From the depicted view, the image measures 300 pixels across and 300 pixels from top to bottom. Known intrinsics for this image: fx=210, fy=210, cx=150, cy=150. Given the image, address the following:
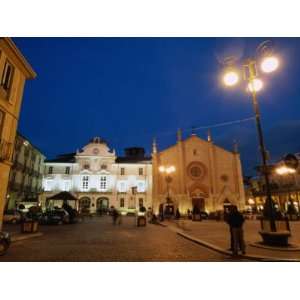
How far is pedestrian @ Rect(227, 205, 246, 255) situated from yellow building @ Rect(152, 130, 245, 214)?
81.7 ft

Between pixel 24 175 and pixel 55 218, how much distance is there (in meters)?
17.1

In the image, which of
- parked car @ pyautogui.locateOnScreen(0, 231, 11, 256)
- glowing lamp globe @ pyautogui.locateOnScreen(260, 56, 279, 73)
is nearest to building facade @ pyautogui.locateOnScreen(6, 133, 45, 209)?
parked car @ pyautogui.locateOnScreen(0, 231, 11, 256)

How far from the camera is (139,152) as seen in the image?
172 ft

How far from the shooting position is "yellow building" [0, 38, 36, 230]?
11578 mm

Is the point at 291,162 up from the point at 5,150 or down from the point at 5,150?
down

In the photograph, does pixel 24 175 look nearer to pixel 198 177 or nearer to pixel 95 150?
pixel 95 150

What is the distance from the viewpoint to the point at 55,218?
2077 cm

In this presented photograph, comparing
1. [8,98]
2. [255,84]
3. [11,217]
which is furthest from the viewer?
[11,217]

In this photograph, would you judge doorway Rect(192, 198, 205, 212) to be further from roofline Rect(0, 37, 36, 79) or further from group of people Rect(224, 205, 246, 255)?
roofline Rect(0, 37, 36, 79)

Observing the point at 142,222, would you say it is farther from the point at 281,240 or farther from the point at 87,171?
the point at 87,171

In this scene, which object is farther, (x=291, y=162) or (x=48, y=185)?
(x=48, y=185)

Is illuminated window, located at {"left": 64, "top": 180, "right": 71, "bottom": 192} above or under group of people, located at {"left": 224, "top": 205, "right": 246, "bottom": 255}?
above

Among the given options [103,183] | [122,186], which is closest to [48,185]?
[103,183]
